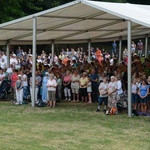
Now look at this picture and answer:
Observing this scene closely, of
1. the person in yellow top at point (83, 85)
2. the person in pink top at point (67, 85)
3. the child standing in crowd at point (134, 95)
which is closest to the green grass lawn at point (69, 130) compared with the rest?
the child standing in crowd at point (134, 95)

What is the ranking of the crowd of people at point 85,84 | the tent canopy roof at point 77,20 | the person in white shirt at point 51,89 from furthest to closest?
1. the person in white shirt at point 51,89
2. the crowd of people at point 85,84
3. the tent canopy roof at point 77,20

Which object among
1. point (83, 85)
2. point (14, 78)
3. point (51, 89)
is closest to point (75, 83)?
point (83, 85)

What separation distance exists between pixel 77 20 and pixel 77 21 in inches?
9.8

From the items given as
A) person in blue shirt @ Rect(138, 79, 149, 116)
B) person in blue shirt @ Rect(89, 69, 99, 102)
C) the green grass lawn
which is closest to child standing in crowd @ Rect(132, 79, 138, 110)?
person in blue shirt @ Rect(138, 79, 149, 116)

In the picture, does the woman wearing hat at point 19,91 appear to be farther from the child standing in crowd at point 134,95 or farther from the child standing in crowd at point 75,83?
the child standing in crowd at point 134,95

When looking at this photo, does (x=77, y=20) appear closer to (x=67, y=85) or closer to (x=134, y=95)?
(x=67, y=85)

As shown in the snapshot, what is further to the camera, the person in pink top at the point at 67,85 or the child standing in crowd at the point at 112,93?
the person in pink top at the point at 67,85

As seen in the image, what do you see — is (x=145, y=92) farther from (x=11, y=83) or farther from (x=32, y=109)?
(x=11, y=83)

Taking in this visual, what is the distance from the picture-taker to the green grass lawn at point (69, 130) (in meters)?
9.68

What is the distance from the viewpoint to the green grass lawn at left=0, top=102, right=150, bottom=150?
9.68 m

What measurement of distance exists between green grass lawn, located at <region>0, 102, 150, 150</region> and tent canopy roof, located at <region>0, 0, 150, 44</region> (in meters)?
3.21

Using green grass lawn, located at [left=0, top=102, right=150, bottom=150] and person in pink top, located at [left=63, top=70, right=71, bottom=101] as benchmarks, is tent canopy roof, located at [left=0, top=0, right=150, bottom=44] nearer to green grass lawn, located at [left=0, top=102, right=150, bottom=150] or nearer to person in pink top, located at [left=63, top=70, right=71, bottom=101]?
person in pink top, located at [left=63, top=70, right=71, bottom=101]

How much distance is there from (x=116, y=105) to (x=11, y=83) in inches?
244

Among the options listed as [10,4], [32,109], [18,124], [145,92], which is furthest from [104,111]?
[10,4]
